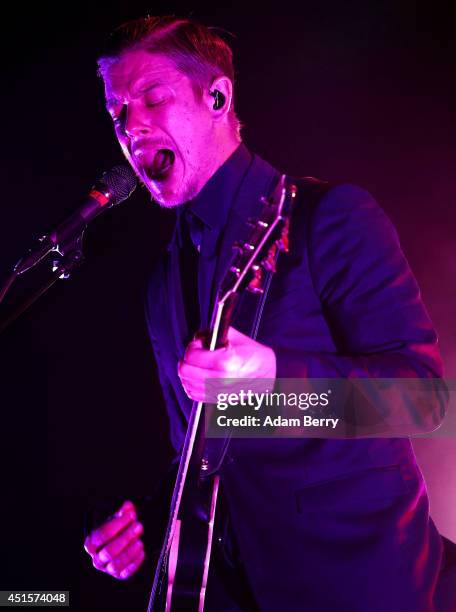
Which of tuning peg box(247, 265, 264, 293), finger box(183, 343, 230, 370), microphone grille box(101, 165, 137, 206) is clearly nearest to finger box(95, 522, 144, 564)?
finger box(183, 343, 230, 370)

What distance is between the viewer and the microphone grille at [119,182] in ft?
6.11

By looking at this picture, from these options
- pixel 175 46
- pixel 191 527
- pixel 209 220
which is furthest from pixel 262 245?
pixel 175 46

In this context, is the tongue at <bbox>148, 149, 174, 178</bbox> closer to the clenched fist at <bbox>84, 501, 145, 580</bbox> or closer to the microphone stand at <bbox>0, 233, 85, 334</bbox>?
the microphone stand at <bbox>0, 233, 85, 334</bbox>

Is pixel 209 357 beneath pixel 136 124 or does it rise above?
beneath

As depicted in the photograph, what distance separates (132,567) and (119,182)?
1.26 meters

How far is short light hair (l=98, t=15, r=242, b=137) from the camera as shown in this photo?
196cm

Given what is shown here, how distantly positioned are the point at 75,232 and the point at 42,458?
57.0 inches

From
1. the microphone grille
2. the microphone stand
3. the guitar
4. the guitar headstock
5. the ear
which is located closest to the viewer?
the guitar headstock

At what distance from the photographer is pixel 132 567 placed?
65.0 inches

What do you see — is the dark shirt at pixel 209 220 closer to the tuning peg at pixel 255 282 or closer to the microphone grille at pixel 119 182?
the microphone grille at pixel 119 182

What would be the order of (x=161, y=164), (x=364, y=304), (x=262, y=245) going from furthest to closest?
(x=161, y=164)
(x=364, y=304)
(x=262, y=245)

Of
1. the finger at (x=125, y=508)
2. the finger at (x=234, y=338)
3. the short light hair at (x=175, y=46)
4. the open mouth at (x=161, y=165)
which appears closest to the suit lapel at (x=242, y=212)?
the open mouth at (x=161, y=165)

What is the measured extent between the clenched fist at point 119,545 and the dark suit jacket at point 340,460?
1.34 ft

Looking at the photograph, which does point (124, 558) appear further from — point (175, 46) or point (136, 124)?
point (175, 46)
